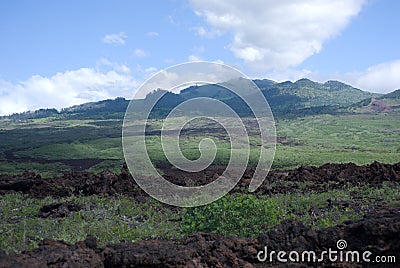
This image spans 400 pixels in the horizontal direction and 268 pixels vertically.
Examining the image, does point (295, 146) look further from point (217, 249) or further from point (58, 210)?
point (217, 249)

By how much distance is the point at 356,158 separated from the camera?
1797 inches

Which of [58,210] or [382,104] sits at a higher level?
[382,104]

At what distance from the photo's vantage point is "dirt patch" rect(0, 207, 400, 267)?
20.3 ft

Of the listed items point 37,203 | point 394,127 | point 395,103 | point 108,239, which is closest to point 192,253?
point 108,239

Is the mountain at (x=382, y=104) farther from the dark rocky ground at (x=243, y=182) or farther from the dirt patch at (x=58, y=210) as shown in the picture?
the dirt patch at (x=58, y=210)

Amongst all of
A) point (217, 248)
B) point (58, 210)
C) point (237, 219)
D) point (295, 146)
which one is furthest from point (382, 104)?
point (217, 248)

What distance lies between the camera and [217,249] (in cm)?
698

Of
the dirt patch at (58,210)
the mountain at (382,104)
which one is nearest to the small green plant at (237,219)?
the dirt patch at (58,210)

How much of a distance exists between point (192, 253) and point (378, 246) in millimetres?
2980

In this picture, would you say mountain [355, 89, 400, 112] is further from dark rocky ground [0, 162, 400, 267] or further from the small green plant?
dark rocky ground [0, 162, 400, 267]

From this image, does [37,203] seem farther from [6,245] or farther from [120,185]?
[6,245]

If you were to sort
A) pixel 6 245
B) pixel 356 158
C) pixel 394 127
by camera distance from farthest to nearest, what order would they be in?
pixel 394 127, pixel 356 158, pixel 6 245

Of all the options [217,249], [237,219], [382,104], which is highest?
[382,104]

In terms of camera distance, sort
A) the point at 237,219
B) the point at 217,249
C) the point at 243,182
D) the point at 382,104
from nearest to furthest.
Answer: the point at 217,249
the point at 237,219
the point at 243,182
the point at 382,104
